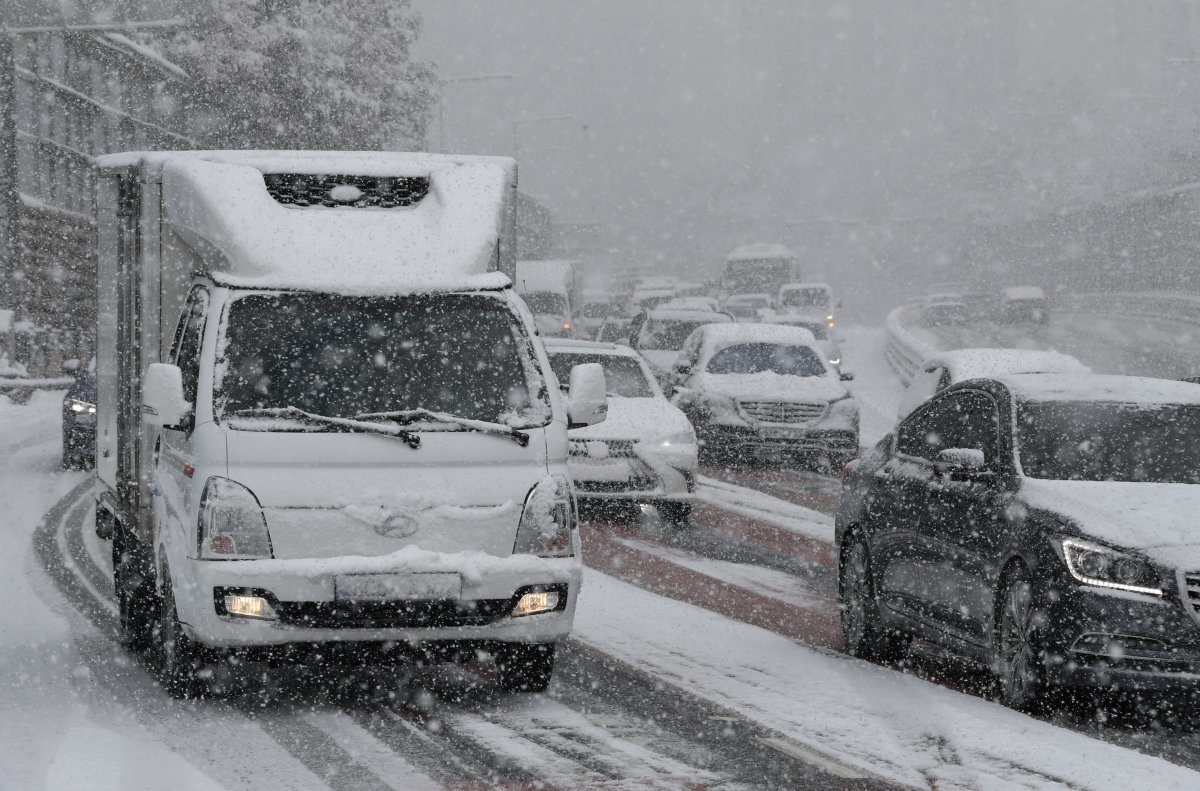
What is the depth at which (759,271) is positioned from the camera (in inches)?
2904

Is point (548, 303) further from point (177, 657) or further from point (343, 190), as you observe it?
point (177, 657)

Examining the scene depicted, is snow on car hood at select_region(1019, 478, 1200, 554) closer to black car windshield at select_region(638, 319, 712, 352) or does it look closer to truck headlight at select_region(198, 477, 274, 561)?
truck headlight at select_region(198, 477, 274, 561)

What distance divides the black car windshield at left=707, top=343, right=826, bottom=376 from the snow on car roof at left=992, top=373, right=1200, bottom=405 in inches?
521

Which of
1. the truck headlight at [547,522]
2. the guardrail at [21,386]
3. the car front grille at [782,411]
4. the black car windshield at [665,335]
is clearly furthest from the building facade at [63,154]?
the truck headlight at [547,522]

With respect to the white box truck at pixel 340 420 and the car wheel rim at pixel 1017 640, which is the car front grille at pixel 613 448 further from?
the car wheel rim at pixel 1017 640

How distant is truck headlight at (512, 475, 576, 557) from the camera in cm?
783

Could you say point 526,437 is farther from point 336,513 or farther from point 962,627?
point 962,627

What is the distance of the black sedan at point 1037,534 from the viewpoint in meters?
7.46

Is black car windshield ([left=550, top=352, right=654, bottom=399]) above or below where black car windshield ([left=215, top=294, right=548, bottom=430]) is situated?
below

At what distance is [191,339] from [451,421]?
1.37 m

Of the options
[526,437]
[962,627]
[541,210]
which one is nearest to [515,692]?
[526,437]

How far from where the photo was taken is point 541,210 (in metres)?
98.9

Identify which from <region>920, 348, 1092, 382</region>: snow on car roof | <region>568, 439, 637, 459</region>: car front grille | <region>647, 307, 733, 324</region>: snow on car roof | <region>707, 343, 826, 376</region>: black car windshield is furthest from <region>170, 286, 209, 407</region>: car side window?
<region>647, 307, 733, 324</region>: snow on car roof

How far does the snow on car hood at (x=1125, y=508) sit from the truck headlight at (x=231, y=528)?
3.26 meters
